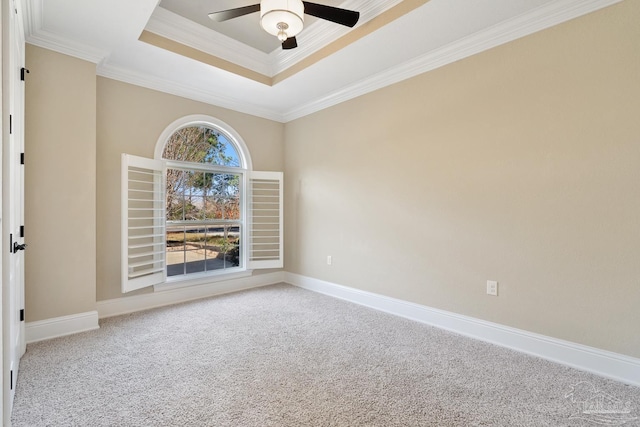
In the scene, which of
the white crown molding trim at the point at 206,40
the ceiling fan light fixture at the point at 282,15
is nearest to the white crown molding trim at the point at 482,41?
the white crown molding trim at the point at 206,40

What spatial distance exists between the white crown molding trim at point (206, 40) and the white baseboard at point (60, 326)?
282 centimetres

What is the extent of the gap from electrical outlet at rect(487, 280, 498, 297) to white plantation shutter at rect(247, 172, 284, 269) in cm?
280

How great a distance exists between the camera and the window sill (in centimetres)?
359

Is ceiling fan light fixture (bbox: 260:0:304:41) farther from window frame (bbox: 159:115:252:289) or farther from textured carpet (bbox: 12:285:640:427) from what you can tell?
textured carpet (bbox: 12:285:640:427)

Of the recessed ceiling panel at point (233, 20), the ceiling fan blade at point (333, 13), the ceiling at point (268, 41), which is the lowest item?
the ceiling fan blade at point (333, 13)

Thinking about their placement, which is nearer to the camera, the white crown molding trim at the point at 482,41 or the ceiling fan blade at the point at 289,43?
the white crown molding trim at the point at 482,41

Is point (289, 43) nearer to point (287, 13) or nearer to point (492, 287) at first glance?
point (287, 13)

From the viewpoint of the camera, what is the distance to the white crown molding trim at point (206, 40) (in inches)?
110

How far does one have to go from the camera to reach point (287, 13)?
6.66ft

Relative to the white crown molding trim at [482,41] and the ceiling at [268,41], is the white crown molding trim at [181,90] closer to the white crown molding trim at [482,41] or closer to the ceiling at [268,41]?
the ceiling at [268,41]

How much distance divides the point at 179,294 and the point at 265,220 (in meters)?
1.55

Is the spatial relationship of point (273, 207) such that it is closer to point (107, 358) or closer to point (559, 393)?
point (107, 358)

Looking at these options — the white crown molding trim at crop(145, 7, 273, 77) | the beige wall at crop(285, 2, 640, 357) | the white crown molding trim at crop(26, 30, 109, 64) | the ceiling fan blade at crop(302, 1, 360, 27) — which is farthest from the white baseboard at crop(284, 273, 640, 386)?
the white crown molding trim at crop(26, 30, 109, 64)

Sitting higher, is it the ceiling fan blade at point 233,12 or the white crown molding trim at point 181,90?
the white crown molding trim at point 181,90
